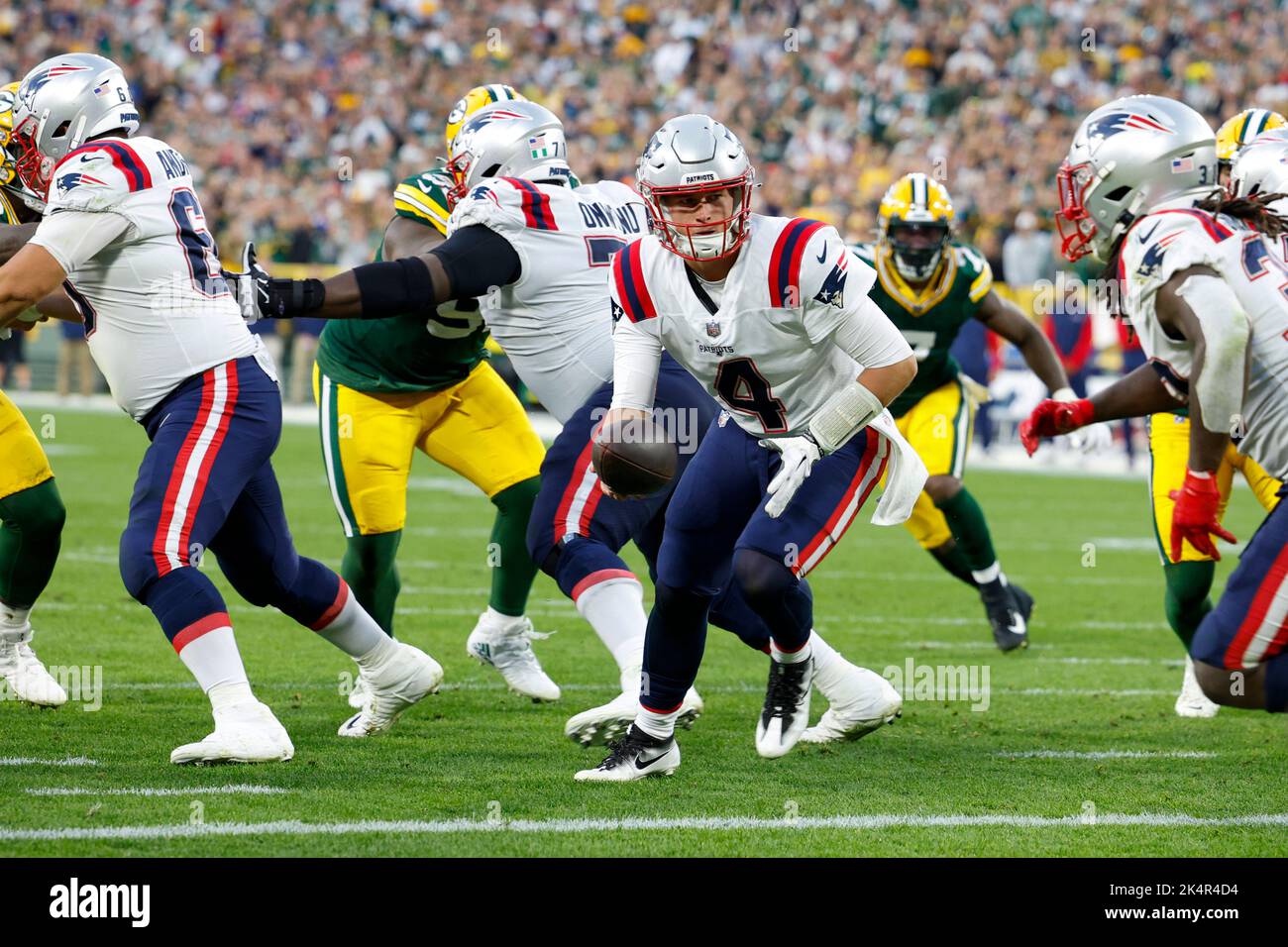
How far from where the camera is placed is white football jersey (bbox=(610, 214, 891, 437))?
13.3 ft

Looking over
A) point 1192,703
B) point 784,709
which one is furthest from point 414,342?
point 1192,703

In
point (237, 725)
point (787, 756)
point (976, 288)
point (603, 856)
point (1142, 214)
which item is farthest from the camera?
point (976, 288)

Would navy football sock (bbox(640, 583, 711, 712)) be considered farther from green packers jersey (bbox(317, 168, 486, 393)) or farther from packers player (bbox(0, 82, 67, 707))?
packers player (bbox(0, 82, 67, 707))

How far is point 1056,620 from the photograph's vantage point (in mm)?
7551

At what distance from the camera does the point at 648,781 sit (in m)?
4.29

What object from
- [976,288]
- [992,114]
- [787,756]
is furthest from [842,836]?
[992,114]

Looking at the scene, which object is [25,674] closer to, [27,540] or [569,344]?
[27,540]

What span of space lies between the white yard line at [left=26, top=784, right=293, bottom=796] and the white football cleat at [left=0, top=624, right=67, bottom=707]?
47.9 inches

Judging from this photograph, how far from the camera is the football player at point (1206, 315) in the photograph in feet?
11.9

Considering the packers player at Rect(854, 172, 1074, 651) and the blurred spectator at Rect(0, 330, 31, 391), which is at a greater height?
the packers player at Rect(854, 172, 1074, 651)

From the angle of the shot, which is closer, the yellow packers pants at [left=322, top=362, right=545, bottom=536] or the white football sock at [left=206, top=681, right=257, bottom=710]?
the white football sock at [left=206, top=681, right=257, bottom=710]

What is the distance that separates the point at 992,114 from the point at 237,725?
16605 mm

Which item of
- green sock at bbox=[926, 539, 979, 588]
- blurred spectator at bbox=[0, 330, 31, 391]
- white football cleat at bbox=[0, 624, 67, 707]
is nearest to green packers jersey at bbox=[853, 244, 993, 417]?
green sock at bbox=[926, 539, 979, 588]
